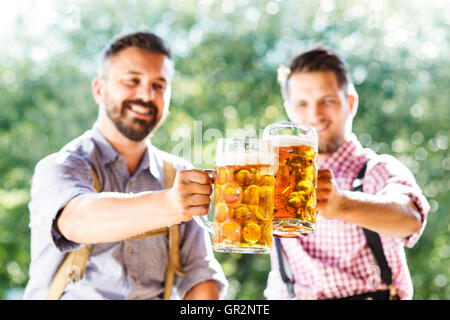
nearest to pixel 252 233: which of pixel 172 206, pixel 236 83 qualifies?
pixel 172 206

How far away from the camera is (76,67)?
7.44 meters

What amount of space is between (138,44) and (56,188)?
2.81 feet

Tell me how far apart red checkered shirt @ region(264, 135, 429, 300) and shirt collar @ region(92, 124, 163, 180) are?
2.13 feet

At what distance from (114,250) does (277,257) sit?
674 mm

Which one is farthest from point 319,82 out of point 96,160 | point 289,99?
point 96,160

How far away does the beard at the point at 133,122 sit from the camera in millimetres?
2230

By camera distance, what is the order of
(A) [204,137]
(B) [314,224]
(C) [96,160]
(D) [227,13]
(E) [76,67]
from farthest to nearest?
(D) [227,13]
(E) [76,67]
(A) [204,137]
(C) [96,160]
(B) [314,224]

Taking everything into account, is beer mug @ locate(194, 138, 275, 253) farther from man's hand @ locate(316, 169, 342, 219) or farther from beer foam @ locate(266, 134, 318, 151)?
man's hand @ locate(316, 169, 342, 219)

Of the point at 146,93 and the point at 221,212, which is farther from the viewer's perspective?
the point at 146,93

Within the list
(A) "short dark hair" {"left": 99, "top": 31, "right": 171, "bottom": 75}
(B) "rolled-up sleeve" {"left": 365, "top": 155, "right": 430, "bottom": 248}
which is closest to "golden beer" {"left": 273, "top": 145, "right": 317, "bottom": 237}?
(B) "rolled-up sleeve" {"left": 365, "top": 155, "right": 430, "bottom": 248}

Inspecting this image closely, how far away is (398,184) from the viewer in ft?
6.29

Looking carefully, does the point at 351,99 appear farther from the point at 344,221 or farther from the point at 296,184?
the point at 296,184

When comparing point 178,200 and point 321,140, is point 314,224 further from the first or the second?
point 321,140

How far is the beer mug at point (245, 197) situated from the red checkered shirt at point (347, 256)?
80 cm
